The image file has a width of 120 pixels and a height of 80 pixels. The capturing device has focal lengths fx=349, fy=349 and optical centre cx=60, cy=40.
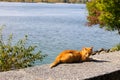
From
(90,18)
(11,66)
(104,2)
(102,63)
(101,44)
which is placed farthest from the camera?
(101,44)

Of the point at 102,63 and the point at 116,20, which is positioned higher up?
the point at 102,63

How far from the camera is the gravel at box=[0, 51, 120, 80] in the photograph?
5958 millimetres

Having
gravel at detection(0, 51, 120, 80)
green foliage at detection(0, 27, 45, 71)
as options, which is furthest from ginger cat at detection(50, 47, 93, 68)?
green foliage at detection(0, 27, 45, 71)

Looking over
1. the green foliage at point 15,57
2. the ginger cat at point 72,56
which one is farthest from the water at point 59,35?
the ginger cat at point 72,56

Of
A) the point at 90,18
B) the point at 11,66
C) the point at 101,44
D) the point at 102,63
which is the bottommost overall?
the point at 101,44

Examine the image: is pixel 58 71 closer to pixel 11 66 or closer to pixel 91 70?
pixel 91 70

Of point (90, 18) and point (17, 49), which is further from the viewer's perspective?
point (90, 18)

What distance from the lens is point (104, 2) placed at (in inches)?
848

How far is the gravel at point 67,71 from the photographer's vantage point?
596 cm

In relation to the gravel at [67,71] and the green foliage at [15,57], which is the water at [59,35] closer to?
the green foliage at [15,57]

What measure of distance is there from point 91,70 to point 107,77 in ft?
1.35

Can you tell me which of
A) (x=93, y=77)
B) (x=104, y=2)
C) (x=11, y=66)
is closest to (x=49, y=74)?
(x=93, y=77)

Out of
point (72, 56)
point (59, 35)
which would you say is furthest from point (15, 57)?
point (59, 35)

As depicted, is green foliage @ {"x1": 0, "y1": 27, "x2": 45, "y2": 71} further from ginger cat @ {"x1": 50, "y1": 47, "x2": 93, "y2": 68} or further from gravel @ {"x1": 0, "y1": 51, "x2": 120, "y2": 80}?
gravel @ {"x1": 0, "y1": 51, "x2": 120, "y2": 80}
